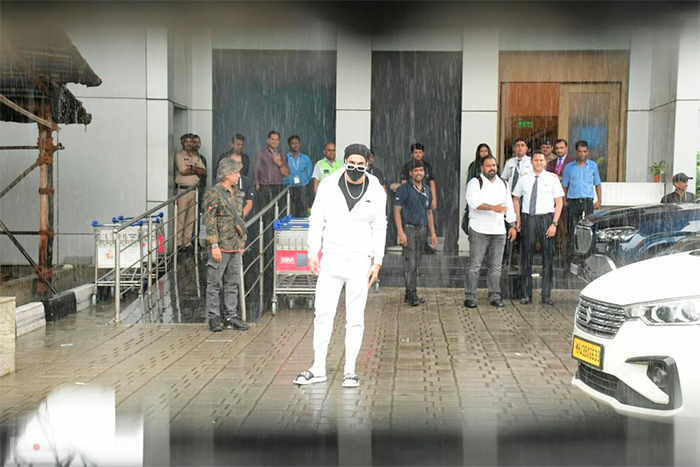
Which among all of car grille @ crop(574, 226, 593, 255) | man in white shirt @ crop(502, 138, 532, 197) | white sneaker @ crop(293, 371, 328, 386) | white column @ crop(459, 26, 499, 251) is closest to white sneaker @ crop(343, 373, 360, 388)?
white sneaker @ crop(293, 371, 328, 386)

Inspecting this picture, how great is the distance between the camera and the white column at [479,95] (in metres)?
16.5

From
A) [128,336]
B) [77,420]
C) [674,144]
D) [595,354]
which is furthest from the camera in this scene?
[674,144]

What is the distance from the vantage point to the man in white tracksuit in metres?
7.47

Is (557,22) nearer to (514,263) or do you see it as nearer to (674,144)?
(674,144)

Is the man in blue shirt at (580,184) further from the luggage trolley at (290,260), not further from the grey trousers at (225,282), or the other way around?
the grey trousers at (225,282)

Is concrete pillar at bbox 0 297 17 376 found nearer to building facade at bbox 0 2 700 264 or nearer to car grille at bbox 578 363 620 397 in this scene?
car grille at bbox 578 363 620 397

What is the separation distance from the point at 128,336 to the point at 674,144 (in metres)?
10.3

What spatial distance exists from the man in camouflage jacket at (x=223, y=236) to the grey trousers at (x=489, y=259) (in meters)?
3.37

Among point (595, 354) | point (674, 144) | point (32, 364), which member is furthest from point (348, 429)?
point (674, 144)

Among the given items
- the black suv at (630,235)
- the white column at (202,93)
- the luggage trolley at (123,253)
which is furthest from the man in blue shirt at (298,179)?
the black suv at (630,235)

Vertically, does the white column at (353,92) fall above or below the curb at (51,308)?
above

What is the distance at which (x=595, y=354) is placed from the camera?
5977 millimetres

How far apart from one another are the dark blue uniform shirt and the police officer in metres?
4.79

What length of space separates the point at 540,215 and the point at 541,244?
40 cm
